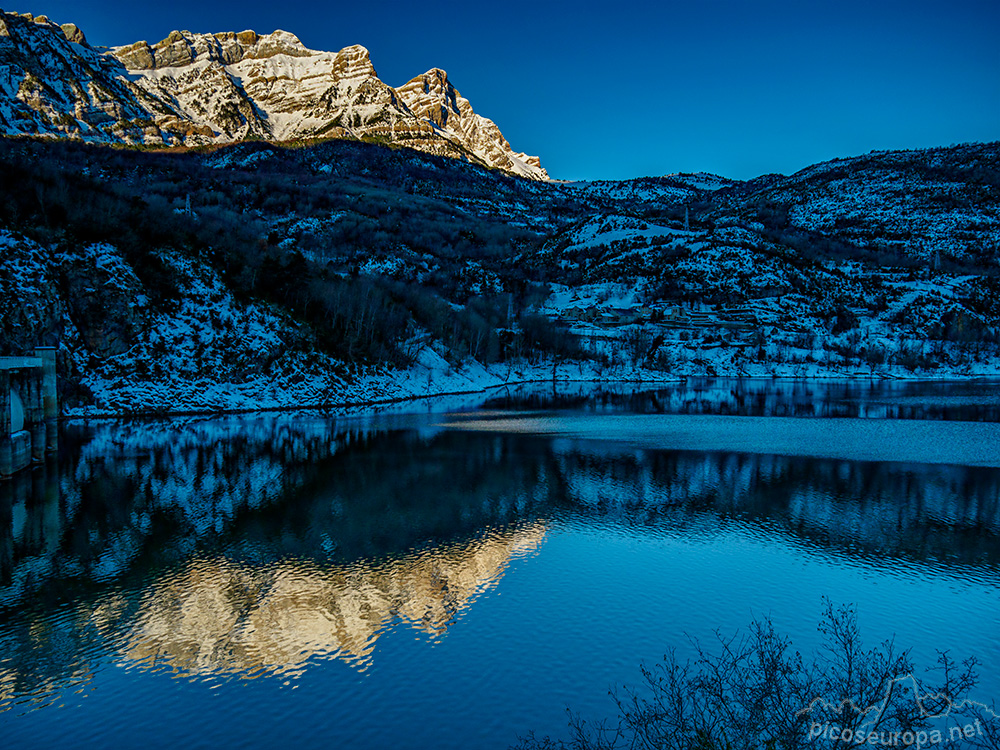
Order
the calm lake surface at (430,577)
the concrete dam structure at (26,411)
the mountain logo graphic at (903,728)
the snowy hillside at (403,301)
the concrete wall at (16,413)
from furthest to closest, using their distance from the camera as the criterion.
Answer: the snowy hillside at (403,301), the concrete wall at (16,413), the concrete dam structure at (26,411), the calm lake surface at (430,577), the mountain logo graphic at (903,728)

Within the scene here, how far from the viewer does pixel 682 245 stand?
16688 centimetres

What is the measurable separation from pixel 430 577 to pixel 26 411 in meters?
27.0

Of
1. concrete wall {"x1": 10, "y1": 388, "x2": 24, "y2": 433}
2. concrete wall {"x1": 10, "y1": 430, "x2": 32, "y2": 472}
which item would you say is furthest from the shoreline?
concrete wall {"x1": 10, "y1": 430, "x2": 32, "y2": 472}

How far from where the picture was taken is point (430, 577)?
16.0m

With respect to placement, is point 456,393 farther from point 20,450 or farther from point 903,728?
point 903,728

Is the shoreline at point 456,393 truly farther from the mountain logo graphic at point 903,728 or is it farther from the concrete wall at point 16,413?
the mountain logo graphic at point 903,728

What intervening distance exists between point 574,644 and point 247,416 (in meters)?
45.0

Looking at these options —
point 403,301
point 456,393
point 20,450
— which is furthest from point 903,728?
point 403,301

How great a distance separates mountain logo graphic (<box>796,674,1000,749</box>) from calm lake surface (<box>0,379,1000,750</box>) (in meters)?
1.04

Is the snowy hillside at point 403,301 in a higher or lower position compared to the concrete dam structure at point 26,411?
higher

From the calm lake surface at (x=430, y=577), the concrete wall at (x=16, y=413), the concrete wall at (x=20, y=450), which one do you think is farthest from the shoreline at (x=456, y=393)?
the concrete wall at (x=20, y=450)

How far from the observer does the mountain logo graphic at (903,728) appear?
8312mm

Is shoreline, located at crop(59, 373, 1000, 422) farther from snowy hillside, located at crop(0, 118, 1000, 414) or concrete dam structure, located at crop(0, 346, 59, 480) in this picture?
concrete dam structure, located at crop(0, 346, 59, 480)

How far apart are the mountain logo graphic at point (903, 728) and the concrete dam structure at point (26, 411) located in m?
31.0
